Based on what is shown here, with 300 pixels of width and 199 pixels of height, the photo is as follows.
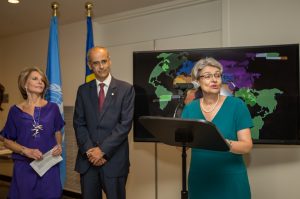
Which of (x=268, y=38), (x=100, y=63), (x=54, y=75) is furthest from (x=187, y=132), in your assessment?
(x=54, y=75)

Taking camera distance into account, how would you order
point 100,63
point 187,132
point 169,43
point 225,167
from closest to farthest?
1. point 187,132
2. point 225,167
3. point 100,63
4. point 169,43

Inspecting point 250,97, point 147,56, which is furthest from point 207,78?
point 147,56

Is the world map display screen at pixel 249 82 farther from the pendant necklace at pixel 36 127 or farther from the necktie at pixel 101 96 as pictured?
the pendant necklace at pixel 36 127

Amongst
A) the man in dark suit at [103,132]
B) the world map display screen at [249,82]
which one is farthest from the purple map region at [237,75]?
the man in dark suit at [103,132]

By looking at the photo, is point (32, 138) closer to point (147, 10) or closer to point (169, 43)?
point (169, 43)

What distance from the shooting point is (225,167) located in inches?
65.4

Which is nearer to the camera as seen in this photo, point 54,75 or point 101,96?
point 101,96

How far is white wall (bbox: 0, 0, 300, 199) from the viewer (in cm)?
251

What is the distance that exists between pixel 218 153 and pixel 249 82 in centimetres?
83

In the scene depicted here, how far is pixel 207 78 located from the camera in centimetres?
171

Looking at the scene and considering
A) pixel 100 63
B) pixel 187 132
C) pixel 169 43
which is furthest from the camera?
pixel 169 43

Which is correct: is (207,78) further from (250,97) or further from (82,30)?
(82,30)

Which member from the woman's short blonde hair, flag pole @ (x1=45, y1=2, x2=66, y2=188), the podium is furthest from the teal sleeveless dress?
flag pole @ (x1=45, y1=2, x2=66, y2=188)

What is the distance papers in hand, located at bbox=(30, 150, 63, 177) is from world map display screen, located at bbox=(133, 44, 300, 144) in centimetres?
71
